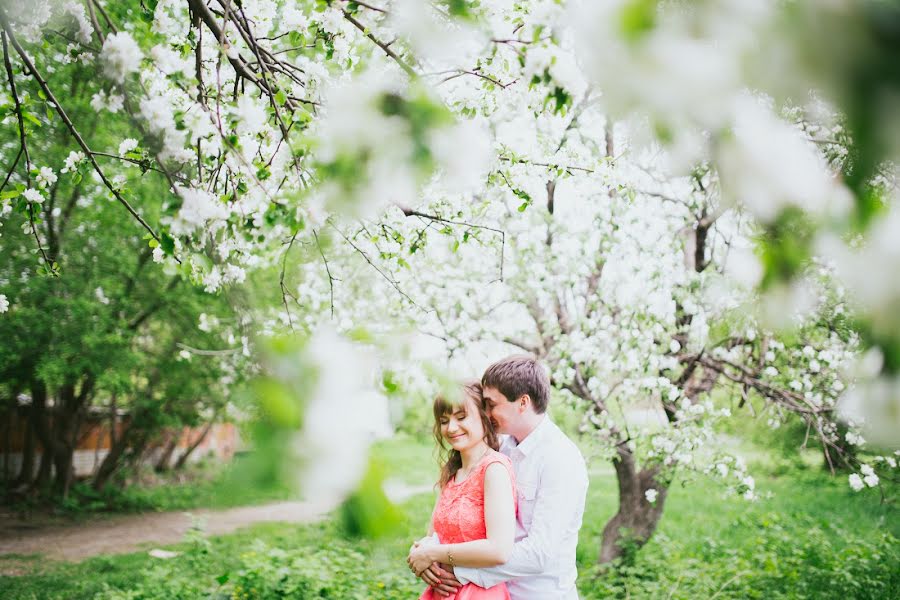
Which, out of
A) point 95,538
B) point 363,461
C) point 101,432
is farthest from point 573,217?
point 101,432

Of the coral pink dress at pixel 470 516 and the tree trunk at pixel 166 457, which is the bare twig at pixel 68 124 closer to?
the coral pink dress at pixel 470 516

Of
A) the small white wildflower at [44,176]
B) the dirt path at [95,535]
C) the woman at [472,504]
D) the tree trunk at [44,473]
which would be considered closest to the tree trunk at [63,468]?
the tree trunk at [44,473]

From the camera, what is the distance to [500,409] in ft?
8.54

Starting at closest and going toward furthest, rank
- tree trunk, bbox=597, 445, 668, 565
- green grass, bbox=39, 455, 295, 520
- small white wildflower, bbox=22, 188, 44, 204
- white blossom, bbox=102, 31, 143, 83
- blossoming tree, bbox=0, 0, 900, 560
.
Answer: blossoming tree, bbox=0, 0, 900, 560
white blossom, bbox=102, 31, 143, 83
small white wildflower, bbox=22, 188, 44, 204
tree trunk, bbox=597, 445, 668, 565
green grass, bbox=39, 455, 295, 520

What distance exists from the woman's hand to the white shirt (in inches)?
4.3

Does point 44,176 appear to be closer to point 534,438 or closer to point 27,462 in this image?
point 534,438

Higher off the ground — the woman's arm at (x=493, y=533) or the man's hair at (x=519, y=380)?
the man's hair at (x=519, y=380)

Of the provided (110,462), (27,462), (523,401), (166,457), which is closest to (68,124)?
(523,401)

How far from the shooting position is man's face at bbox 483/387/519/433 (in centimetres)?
259

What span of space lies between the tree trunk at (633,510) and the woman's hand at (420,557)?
4.62 m

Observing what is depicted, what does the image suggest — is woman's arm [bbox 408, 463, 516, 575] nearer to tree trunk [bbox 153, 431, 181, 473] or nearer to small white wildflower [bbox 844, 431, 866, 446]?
small white wildflower [bbox 844, 431, 866, 446]

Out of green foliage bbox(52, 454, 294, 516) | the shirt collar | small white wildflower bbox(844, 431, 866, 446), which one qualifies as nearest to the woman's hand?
the shirt collar

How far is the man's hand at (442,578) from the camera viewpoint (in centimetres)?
245

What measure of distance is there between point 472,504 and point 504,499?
159mm
